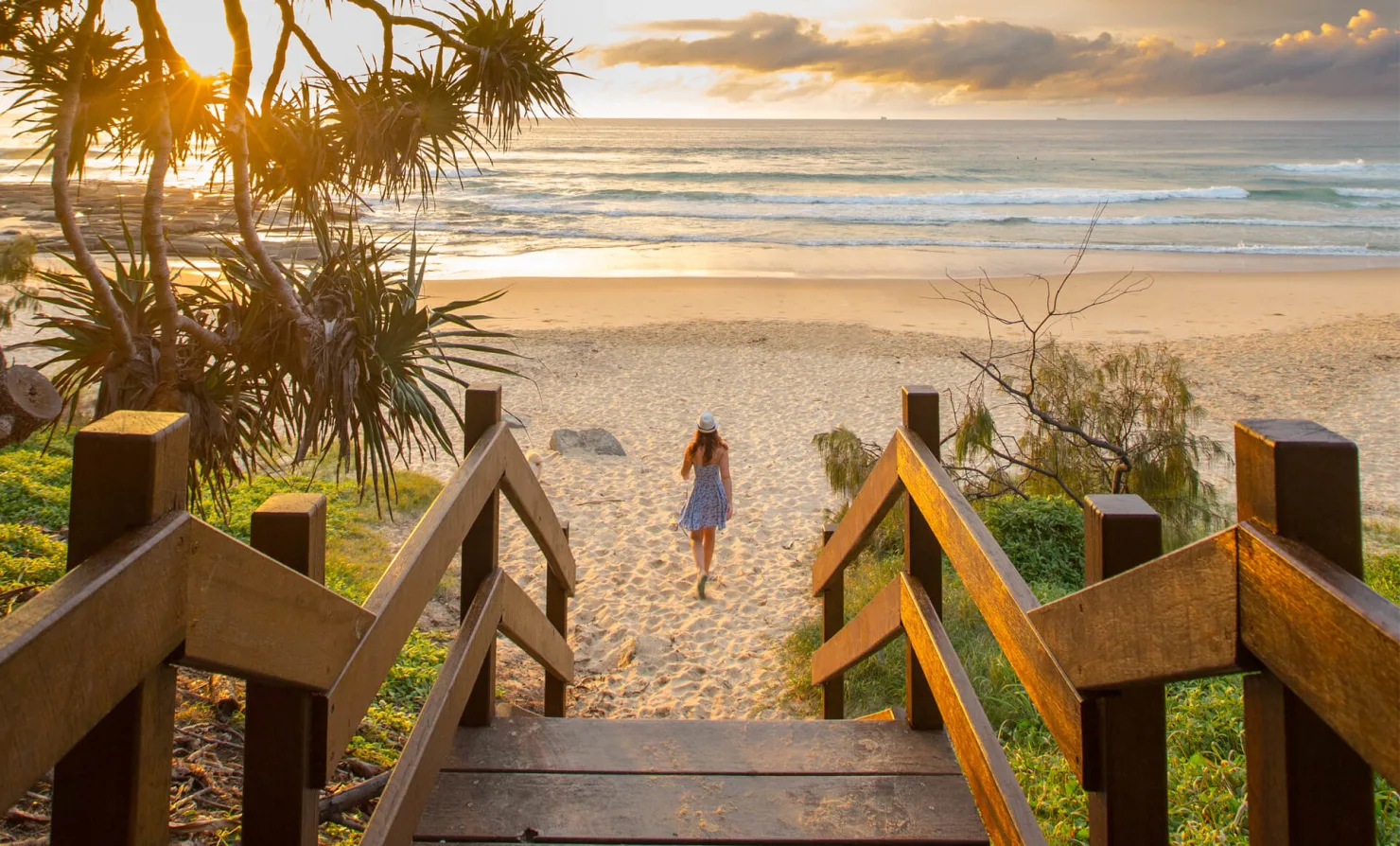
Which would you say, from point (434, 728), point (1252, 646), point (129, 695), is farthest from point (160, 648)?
point (434, 728)

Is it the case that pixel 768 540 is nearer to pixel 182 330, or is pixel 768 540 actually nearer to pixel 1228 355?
pixel 182 330

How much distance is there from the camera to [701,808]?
2555 mm

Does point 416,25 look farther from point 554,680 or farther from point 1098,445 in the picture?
point 1098,445

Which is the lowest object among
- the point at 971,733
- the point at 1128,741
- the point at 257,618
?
the point at 971,733

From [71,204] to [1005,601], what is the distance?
375cm

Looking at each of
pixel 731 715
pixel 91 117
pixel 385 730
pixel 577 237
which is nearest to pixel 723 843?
pixel 385 730

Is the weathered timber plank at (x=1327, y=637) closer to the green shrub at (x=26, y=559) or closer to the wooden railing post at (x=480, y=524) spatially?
the wooden railing post at (x=480, y=524)

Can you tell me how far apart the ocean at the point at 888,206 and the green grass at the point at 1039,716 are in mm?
10683

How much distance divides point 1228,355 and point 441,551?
1513 cm

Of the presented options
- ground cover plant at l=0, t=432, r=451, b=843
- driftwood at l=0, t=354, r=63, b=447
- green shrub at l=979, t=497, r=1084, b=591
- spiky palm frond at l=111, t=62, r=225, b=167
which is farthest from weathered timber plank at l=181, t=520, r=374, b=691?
green shrub at l=979, t=497, r=1084, b=591

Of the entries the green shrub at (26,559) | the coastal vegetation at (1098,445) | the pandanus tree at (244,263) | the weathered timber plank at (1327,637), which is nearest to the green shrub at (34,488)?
the green shrub at (26,559)

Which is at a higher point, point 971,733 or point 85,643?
point 85,643

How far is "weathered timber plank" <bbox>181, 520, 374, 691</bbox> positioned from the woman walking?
5.68m

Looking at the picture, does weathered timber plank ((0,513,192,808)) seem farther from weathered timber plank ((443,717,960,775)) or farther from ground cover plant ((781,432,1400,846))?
ground cover plant ((781,432,1400,846))
